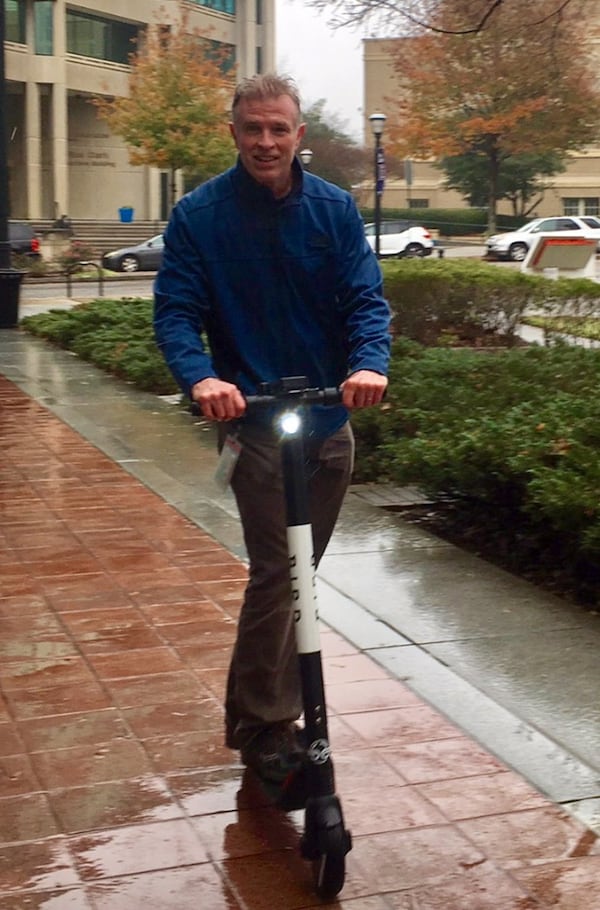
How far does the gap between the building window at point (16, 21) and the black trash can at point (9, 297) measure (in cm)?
3585

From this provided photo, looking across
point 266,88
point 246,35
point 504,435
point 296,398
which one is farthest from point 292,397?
point 246,35

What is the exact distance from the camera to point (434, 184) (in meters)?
69.6

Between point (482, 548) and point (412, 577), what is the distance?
717 millimetres

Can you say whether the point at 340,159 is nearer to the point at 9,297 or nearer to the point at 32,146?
the point at 32,146

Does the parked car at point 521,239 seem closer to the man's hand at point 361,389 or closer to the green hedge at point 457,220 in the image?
the green hedge at point 457,220

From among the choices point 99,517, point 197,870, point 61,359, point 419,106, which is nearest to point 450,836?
point 197,870

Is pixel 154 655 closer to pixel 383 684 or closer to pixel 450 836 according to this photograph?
pixel 383 684

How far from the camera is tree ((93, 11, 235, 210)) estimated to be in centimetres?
4572

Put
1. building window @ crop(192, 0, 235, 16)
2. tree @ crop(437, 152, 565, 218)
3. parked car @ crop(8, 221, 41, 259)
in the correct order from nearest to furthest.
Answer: parked car @ crop(8, 221, 41, 259)
tree @ crop(437, 152, 565, 218)
building window @ crop(192, 0, 235, 16)

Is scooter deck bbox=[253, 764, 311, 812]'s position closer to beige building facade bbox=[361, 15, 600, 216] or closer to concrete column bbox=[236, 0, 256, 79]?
beige building facade bbox=[361, 15, 600, 216]

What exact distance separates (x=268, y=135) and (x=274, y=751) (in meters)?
1.67

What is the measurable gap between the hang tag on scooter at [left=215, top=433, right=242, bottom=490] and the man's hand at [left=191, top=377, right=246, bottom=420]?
29 centimetres

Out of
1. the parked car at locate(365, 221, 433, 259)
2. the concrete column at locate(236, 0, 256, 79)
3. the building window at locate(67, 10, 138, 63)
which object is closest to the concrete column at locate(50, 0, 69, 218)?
the building window at locate(67, 10, 138, 63)

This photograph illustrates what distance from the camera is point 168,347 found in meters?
3.58
